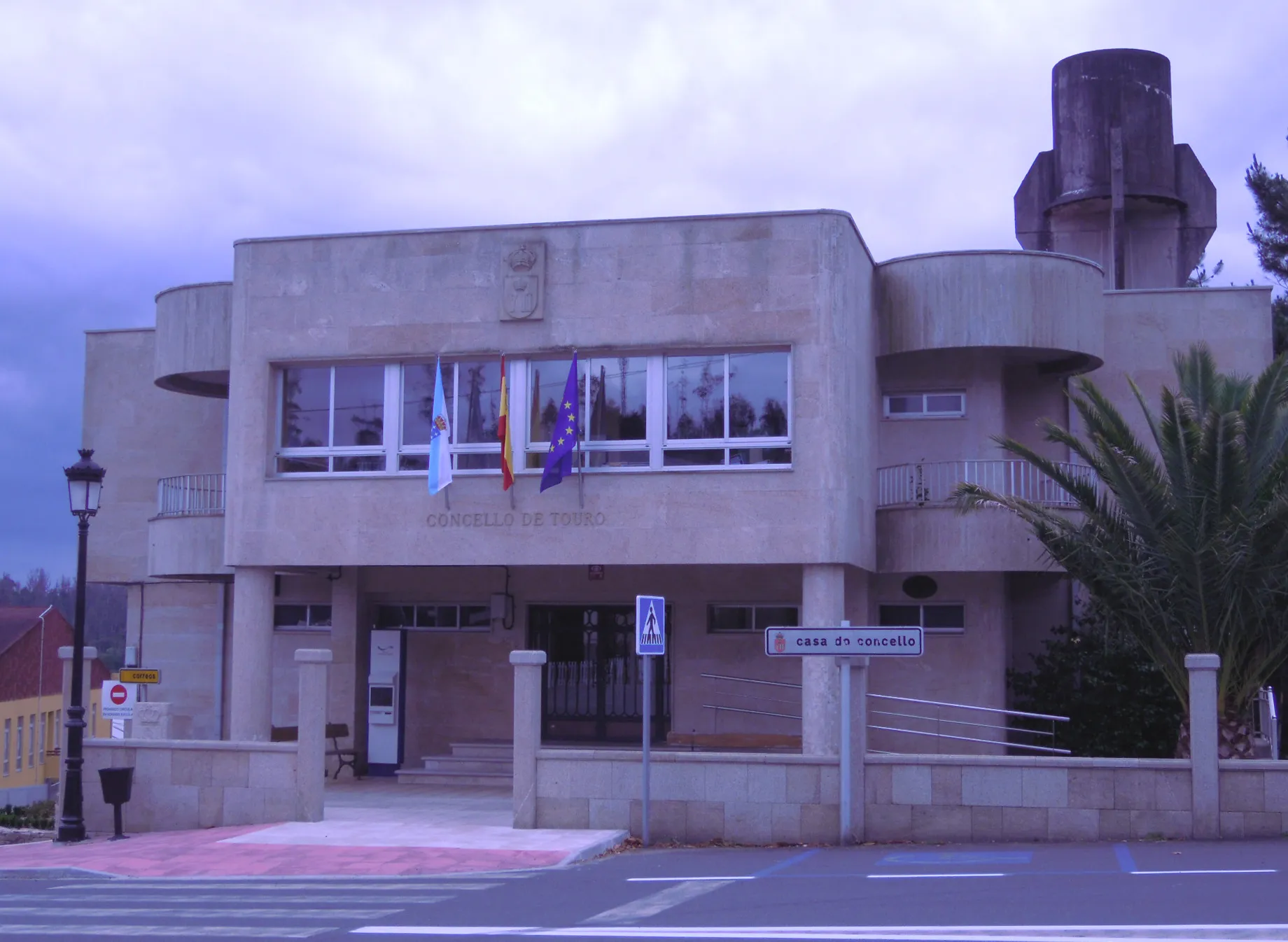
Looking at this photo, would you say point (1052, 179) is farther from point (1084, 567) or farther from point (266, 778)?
point (266, 778)

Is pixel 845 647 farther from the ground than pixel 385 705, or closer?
farther from the ground

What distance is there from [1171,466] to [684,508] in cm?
619

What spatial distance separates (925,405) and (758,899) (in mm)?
12656

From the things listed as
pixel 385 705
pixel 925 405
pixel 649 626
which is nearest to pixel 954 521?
pixel 925 405

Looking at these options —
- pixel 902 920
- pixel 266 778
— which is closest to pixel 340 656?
→ pixel 266 778

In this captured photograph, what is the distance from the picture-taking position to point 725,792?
1587cm

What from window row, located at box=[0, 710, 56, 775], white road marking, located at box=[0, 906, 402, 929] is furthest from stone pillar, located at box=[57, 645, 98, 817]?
window row, located at box=[0, 710, 56, 775]

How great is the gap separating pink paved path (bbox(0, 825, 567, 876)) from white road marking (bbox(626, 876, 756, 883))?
143 cm

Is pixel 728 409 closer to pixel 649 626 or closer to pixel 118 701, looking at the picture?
pixel 649 626

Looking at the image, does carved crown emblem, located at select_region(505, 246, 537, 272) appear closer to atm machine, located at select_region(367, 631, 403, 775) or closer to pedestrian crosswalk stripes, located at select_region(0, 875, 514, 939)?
atm machine, located at select_region(367, 631, 403, 775)

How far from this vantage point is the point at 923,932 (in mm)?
9477

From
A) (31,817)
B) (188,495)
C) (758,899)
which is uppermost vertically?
(188,495)

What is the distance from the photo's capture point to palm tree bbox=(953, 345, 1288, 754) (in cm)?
1722

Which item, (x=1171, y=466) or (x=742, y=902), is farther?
(x=1171, y=466)
